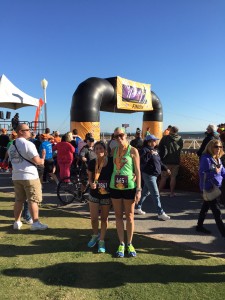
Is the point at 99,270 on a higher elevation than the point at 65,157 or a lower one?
lower

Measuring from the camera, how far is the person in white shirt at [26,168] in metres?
4.85

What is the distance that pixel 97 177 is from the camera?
4293 millimetres

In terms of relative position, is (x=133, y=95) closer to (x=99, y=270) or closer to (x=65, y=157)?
(x=65, y=157)

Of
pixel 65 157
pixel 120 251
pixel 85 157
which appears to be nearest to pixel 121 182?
pixel 120 251

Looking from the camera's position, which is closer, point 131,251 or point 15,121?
point 131,251

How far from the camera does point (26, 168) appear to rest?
16.3 feet

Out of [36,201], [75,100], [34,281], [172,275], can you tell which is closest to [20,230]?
[36,201]

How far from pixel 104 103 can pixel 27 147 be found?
11582mm

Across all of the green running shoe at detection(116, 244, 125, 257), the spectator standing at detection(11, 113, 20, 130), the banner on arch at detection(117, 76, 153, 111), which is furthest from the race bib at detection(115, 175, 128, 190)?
the banner on arch at detection(117, 76, 153, 111)

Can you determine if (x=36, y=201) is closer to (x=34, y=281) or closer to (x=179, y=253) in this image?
(x=34, y=281)

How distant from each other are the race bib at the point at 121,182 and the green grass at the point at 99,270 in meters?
0.98

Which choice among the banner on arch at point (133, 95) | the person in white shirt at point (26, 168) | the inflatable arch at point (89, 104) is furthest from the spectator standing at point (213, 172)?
the banner on arch at point (133, 95)

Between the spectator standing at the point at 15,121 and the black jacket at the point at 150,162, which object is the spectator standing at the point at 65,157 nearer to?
the black jacket at the point at 150,162

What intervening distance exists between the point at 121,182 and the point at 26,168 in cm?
183
